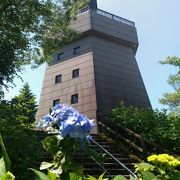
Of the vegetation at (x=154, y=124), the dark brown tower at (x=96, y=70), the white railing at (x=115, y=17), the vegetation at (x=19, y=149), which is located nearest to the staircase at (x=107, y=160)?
the vegetation at (x=19, y=149)

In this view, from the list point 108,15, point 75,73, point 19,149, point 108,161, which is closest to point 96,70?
point 75,73

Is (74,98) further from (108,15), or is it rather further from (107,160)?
(107,160)

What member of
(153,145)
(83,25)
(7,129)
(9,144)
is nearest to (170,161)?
(9,144)

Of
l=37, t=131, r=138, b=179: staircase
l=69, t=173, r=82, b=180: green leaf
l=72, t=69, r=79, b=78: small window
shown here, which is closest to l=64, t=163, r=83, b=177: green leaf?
l=69, t=173, r=82, b=180: green leaf

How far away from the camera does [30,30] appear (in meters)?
18.5

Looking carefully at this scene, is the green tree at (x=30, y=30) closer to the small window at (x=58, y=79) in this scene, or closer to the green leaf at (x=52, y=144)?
the small window at (x=58, y=79)

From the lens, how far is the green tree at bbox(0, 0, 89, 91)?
52.5ft

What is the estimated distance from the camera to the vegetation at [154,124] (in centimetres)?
1237

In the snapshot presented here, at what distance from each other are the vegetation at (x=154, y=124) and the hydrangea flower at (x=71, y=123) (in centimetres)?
1013

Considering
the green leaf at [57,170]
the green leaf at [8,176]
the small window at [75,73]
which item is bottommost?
the green leaf at [8,176]

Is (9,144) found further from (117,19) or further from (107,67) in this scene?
(117,19)

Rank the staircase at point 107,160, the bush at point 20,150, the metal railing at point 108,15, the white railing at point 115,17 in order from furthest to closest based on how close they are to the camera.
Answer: the white railing at point 115,17 → the metal railing at point 108,15 → the staircase at point 107,160 → the bush at point 20,150

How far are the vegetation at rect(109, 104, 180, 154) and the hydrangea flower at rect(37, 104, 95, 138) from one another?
1013cm

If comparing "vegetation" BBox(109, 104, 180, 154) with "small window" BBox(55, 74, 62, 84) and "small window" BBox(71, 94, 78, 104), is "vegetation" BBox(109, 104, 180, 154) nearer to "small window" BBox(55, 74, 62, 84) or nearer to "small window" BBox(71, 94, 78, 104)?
"small window" BBox(71, 94, 78, 104)
